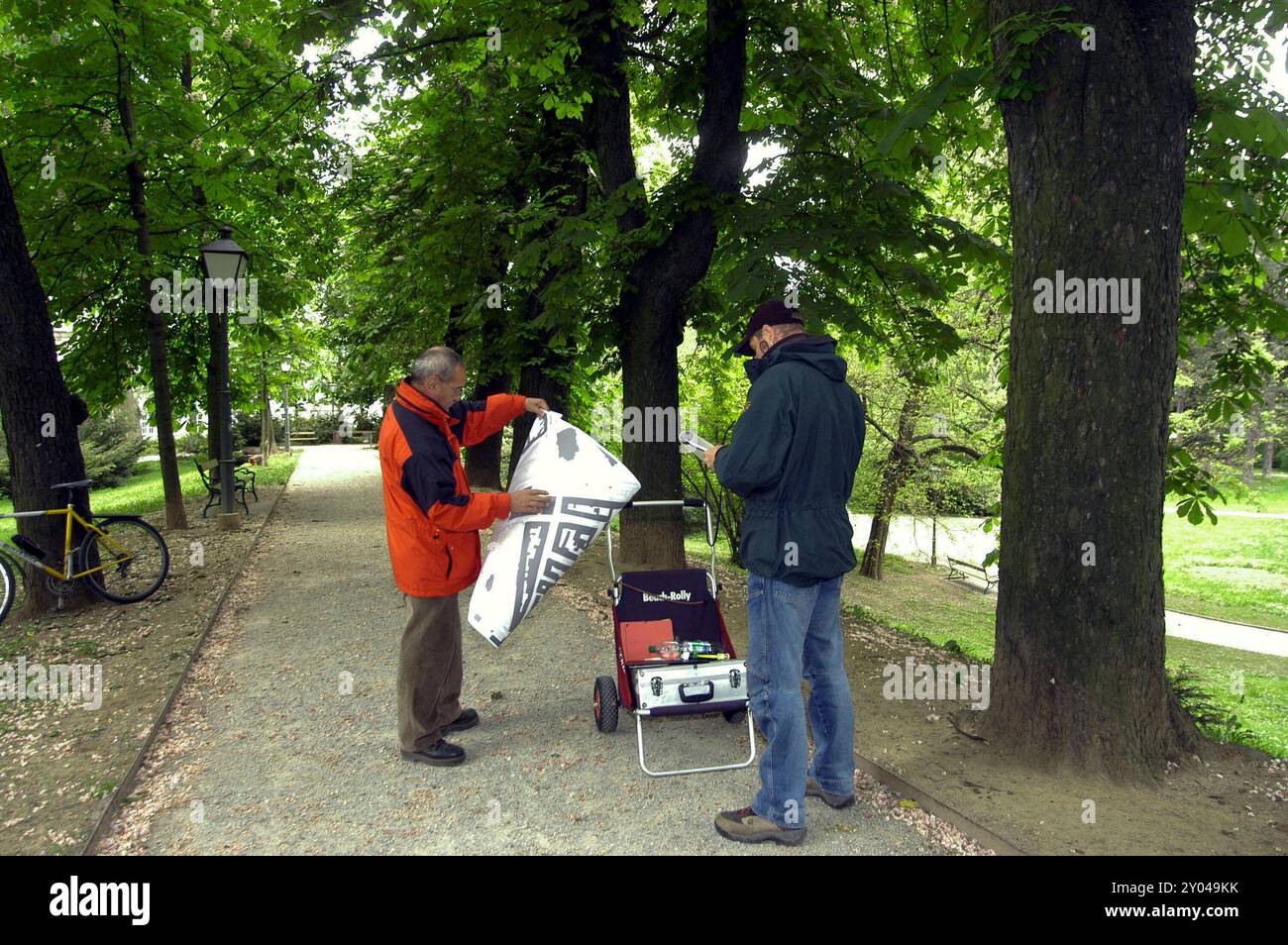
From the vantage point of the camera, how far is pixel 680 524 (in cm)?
849

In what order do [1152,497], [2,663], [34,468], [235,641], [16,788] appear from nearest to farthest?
[1152,497]
[16,788]
[2,663]
[235,641]
[34,468]

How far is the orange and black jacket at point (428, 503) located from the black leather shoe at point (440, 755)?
0.85 metres

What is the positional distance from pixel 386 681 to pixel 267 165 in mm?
4651

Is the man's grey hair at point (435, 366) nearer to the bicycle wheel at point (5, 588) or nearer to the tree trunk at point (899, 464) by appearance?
the bicycle wheel at point (5, 588)

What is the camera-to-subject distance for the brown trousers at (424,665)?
4625 mm

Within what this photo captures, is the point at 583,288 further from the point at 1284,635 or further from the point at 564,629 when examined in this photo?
the point at 1284,635

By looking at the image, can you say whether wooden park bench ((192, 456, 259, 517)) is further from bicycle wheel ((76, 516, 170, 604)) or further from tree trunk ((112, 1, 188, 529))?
bicycle wheel ((76, 516, 170, 604))

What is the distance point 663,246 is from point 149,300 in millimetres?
8775

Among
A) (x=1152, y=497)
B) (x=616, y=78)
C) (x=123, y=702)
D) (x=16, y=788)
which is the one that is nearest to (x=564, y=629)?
(x=123, y=702)

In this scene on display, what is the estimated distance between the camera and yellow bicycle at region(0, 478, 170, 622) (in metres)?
7.84

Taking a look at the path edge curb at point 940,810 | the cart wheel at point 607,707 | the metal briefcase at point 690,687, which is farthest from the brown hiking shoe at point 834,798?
the cart wheel at point 607,707

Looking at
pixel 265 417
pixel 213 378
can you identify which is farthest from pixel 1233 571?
pixel 265 417

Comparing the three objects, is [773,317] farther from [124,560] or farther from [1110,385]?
[124,560]

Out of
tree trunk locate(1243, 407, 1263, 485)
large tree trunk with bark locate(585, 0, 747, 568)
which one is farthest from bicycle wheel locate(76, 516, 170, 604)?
A: tree trunk locate(1243, 407, 1263, 485)
